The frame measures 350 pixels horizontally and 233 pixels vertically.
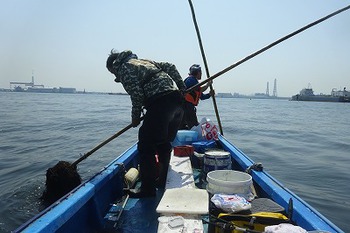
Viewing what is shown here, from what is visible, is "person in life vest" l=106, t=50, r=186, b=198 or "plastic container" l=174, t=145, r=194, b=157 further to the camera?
"plastic container" l=174, t=145, r=194, b=157

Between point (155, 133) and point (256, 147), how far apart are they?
1185 cm

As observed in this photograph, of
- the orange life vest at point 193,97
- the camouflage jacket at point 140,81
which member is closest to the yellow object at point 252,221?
the camouflage jacket at point 140,81

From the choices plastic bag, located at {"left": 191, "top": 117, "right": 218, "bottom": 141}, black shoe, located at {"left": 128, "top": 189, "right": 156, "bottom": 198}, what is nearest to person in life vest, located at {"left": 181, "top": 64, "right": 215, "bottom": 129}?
plastic bag, located at {"left": 191, "top": 117, "right": 218, "bottom": 141}

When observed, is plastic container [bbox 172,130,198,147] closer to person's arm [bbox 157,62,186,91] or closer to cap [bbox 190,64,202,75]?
cap [bbox 190,64,202,75]

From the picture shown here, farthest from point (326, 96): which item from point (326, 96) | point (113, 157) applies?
point (113, 157)

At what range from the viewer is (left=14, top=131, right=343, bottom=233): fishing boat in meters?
2.43

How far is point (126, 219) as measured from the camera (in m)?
3.47

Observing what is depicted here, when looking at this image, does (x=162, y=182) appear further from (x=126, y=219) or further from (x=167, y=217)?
(x=167, y=217)

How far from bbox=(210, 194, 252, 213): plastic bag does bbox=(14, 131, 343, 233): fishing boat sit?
5 centimetres

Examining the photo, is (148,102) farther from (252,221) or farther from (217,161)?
(252,221)

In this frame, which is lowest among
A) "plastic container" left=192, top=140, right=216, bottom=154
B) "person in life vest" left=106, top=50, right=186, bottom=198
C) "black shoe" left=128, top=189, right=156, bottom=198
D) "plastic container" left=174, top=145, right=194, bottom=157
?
"black shoe" left=128, top=189, right=156, bottom=198

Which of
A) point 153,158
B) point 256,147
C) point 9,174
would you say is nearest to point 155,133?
point 153,158

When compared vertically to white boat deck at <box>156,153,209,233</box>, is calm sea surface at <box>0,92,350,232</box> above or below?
below

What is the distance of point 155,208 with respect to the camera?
12.2 feet
